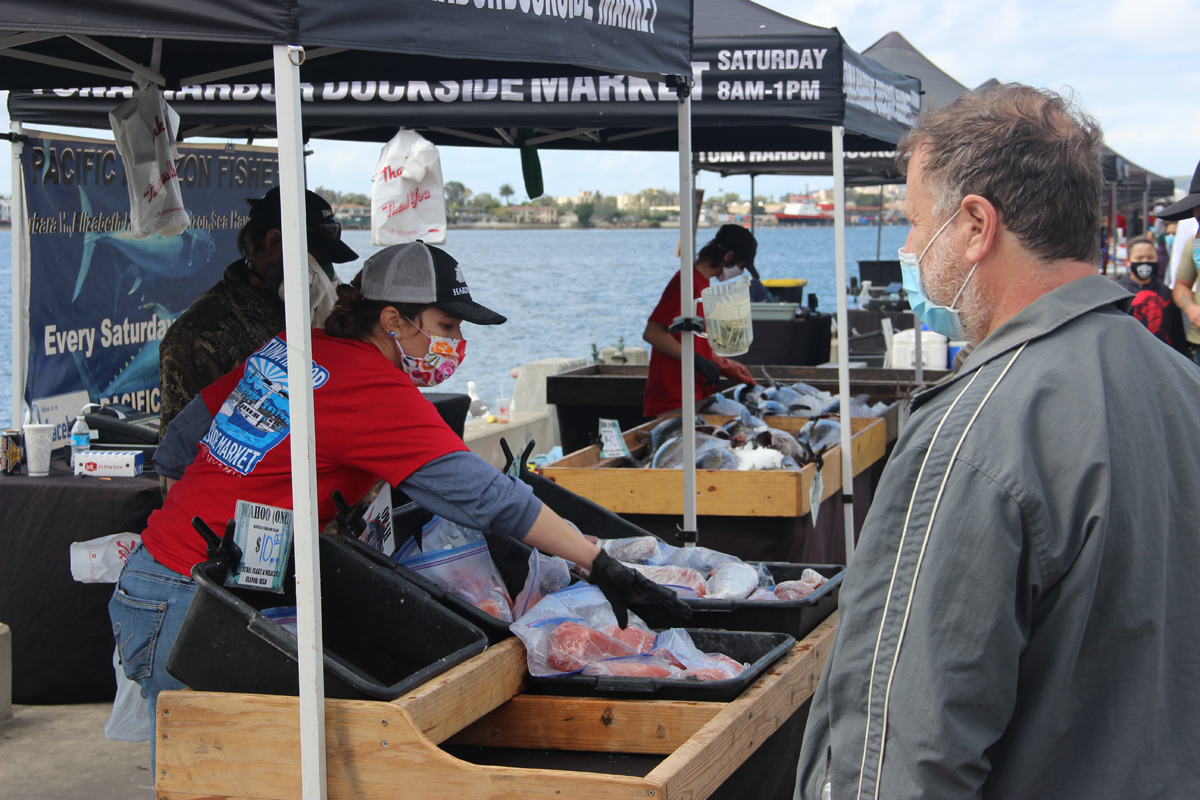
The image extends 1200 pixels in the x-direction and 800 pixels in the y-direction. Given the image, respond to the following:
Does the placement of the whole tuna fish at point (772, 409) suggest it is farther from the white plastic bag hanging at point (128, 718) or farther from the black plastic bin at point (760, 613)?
the white plastic bag hanging at point (128, 718)

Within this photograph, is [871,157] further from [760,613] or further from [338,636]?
[338,636]

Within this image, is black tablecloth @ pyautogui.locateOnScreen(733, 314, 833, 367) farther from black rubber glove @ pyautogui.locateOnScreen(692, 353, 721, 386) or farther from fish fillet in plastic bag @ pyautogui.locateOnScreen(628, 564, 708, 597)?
fish fillet in plastic bag @ pyautogui.locateOnScreen(628, 564, 708, 597)

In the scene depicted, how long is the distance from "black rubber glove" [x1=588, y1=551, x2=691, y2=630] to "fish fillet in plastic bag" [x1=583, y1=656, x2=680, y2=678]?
0.09m

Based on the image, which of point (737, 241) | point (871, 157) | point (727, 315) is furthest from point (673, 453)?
point (871, 157)

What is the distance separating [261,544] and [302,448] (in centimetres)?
38

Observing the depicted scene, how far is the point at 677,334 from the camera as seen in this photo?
605cm

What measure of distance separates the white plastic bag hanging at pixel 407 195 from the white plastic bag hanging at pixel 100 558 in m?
1.77

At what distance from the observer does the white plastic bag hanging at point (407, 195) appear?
196 inches

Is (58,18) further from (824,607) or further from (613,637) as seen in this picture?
(824,607)

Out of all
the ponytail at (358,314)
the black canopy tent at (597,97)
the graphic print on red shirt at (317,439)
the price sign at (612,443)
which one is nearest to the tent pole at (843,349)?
the black canopy tent at (597,97)

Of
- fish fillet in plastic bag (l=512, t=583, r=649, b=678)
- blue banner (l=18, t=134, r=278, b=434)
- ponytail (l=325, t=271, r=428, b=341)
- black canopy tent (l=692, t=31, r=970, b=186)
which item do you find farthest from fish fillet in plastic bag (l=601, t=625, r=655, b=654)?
black canopy tent (l=692, t=31, r=970, b=186)

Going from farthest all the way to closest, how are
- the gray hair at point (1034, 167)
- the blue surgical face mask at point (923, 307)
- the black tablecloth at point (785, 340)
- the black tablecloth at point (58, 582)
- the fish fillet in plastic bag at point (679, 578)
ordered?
1. the black tablecloth at point (785, 340)
2. the black tablecloth at point (58, 582)
3. the fish fillet in plastic bag at point (679, 578)
4. the blue surgical face mask at point (923, 307)
5. the gray hair at point (1034, 167)

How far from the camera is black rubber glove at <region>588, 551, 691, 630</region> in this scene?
2.71 m

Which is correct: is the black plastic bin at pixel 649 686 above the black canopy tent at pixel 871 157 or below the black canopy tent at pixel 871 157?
below
